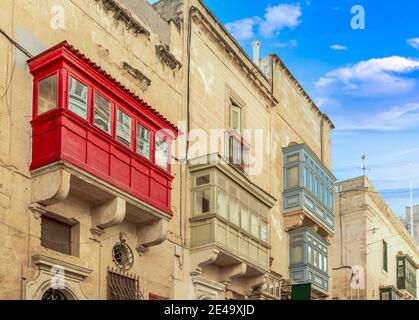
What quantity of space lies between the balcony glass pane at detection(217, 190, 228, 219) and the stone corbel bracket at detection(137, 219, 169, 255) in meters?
2.43

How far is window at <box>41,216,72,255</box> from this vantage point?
569 inches

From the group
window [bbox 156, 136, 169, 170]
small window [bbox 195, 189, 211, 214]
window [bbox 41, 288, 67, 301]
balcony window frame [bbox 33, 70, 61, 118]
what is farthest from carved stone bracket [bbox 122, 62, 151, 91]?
window [bbox 41, 288, 67, 301]

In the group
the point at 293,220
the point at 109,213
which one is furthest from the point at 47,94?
the point at 293,220

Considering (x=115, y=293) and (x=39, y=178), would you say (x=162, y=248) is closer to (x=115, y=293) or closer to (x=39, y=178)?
(x=115, y=293)

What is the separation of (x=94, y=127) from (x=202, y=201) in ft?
18.5

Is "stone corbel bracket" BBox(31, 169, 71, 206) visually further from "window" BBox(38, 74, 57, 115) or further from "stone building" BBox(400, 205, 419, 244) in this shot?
"stone building" BBox(400, 205, 419, 244)

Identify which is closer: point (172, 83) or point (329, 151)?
point (172, 83)

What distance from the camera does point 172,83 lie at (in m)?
19.4

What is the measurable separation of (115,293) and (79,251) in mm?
1436

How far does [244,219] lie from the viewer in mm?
20469
